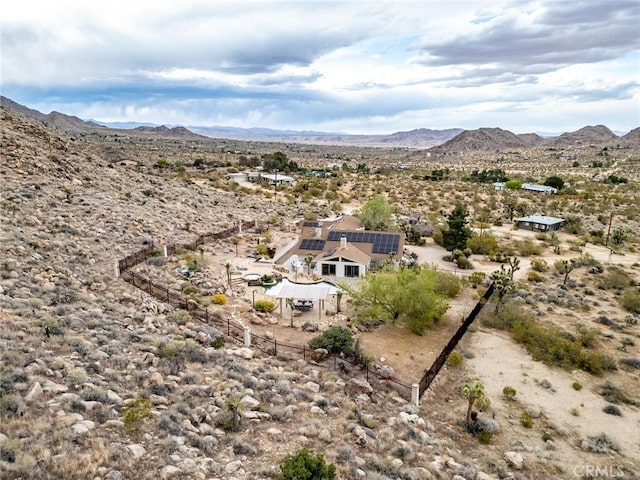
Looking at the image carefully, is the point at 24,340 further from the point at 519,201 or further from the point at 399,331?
the point at 519,201

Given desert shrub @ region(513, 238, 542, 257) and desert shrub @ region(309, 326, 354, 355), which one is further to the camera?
desert shrub @ region(513, 238, 542, 257)

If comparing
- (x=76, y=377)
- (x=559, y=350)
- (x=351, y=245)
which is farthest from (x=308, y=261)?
(x=76, y=377)

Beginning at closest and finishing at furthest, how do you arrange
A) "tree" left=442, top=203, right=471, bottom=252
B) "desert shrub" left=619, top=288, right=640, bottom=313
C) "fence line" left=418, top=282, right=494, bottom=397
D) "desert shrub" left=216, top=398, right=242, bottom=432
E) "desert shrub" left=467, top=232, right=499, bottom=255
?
1. "desert shrub" left=216, top=398, right=242, bottom=432
2. "fence line" left=418, top=282, right=494, bottom=397
3. "desert shrub" left=619, top=288, right=640, bottom=313
4. "tree" left=442, top=203, right=471, bottom=252
5. "desert shrub" left=467, top=232, right=499, bottom=255

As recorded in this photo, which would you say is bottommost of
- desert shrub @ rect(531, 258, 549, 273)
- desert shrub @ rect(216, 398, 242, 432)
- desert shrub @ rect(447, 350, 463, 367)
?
desert shrub @ rect(447, 350, 463, 367)

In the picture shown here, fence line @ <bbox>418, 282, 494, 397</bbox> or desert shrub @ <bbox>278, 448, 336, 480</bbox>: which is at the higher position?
desert shrub @ <bbox>278, 448, 336, 480</bbox>

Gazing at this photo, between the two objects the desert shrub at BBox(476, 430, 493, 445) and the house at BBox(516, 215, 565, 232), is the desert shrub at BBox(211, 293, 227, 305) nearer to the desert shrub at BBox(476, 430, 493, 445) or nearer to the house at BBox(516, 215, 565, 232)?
the desert shrub at BBox(476, 430, 493, 445)

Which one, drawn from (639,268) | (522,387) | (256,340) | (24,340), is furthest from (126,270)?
(639,268)

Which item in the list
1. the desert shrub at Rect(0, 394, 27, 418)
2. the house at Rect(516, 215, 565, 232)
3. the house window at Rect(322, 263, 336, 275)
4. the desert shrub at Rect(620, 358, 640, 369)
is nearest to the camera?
the desert shrub at Rect(0, 394, 27, 418)

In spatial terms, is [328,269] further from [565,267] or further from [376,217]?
[565,267]

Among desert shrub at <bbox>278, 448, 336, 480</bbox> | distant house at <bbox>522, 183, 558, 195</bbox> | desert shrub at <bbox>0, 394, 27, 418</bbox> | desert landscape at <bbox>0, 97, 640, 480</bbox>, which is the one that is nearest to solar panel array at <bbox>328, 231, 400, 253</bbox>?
desert landscape at <bbox>0, 97, 640, 480</bbox>
